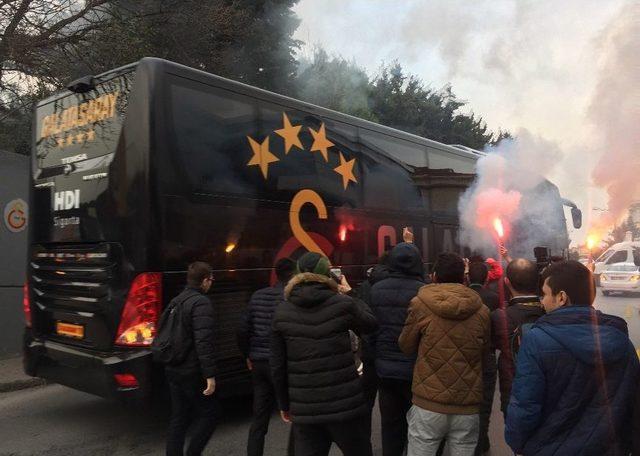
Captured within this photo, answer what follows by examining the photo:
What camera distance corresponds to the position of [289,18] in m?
17.0

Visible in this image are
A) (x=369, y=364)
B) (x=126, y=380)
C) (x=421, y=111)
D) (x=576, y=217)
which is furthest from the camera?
(x=421, y=111)

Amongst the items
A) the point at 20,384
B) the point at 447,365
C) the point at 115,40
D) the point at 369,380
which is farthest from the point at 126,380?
the point at 115,40

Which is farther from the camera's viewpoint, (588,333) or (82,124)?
(82,124)

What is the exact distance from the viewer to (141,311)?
4230 millimetres

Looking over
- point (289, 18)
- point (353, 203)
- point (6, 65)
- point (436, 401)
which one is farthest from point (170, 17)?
point (436, 401)

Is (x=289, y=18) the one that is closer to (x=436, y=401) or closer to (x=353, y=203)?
(x=353, y=203)

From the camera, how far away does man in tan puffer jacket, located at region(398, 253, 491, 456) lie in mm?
2814

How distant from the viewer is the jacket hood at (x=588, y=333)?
1.99 m

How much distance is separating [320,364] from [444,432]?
80 centimetres

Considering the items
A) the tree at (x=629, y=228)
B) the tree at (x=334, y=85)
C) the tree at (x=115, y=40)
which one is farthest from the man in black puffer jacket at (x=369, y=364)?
the tree at (x=334, y=85)

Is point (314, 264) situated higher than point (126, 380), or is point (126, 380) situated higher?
point (314, 264)

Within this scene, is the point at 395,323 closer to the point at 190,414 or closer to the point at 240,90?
the point at 190,414

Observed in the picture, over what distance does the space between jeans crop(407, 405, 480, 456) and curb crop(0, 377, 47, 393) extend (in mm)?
5424

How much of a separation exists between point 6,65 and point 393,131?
24.0 ft
